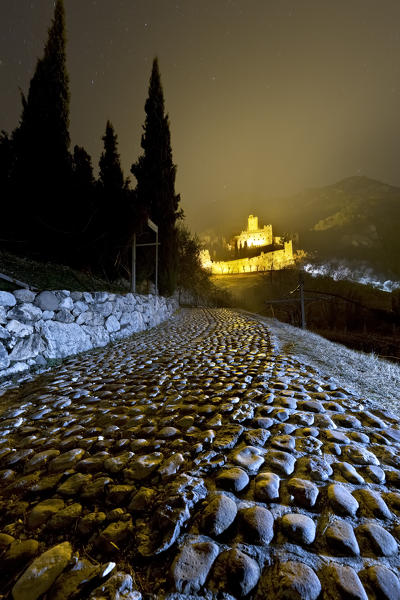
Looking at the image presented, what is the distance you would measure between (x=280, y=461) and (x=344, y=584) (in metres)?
0.58

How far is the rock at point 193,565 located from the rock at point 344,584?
0.35 metres

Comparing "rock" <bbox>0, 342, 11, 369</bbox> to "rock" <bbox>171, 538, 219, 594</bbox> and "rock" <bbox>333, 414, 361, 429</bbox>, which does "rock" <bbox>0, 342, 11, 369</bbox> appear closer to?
"rock" <bbox>171, 538, 219, 594</bbox>

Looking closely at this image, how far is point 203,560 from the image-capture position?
2.58 feet

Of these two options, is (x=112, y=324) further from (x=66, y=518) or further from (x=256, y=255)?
(x=256, y=255)

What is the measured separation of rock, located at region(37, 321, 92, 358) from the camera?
359 centimetres

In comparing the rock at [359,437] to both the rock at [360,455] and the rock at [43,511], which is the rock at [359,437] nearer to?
the rock at [360,455]

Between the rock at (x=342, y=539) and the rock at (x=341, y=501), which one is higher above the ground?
the rock at (x=342, y=539)

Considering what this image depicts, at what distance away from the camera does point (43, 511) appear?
1041mm

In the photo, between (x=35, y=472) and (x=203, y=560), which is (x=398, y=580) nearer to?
(x=203, y=560)

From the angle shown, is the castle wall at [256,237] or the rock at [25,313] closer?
the rock at [25,313]

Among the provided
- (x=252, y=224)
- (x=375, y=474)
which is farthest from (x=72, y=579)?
(x=252, y=224)

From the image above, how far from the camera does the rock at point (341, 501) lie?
99cm

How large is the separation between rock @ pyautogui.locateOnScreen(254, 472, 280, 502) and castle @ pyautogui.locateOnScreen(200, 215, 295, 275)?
4244cm

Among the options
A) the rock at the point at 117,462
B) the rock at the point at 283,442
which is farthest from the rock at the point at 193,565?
the rock at the point at 283,442
